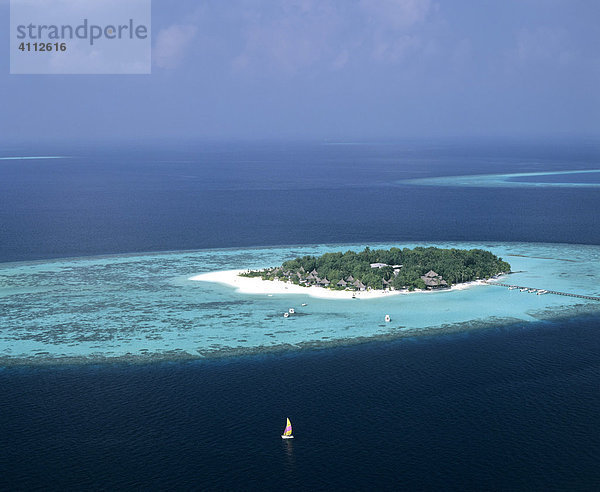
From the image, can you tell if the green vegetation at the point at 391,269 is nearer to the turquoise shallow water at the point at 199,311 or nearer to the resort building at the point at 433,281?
the resort building at the point at 433,281

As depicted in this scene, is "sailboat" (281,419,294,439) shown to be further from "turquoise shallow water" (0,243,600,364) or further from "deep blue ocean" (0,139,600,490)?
"turquoise shallow water" (0,243,600,364)

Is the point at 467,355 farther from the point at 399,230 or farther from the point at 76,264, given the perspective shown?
the point at 399,230

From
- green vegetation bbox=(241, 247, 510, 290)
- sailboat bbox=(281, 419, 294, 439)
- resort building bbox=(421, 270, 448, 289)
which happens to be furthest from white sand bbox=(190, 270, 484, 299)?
sailboat bbox=(281, 419, 294, 439)

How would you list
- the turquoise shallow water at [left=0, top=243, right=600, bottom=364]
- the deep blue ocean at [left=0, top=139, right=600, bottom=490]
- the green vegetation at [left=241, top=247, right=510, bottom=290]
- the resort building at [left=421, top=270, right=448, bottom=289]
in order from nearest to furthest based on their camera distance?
1. the deep blue ocean at [left=0, top=139, right=600, bottom=490]
2. the turquoise shallow water at [left=0, top=243, right=600, bottom=364]
3. the resort building at [left=421, top=270, right=448, bottom=289]
4. the green vegetation at [left=241, top=247, right=510, bottom=290]

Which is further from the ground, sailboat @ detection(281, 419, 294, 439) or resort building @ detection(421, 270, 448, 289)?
resort building @ detection(421, 270, 448, 289)

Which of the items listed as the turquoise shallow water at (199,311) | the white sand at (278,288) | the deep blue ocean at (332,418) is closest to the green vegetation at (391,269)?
the white sand at (278,288)
